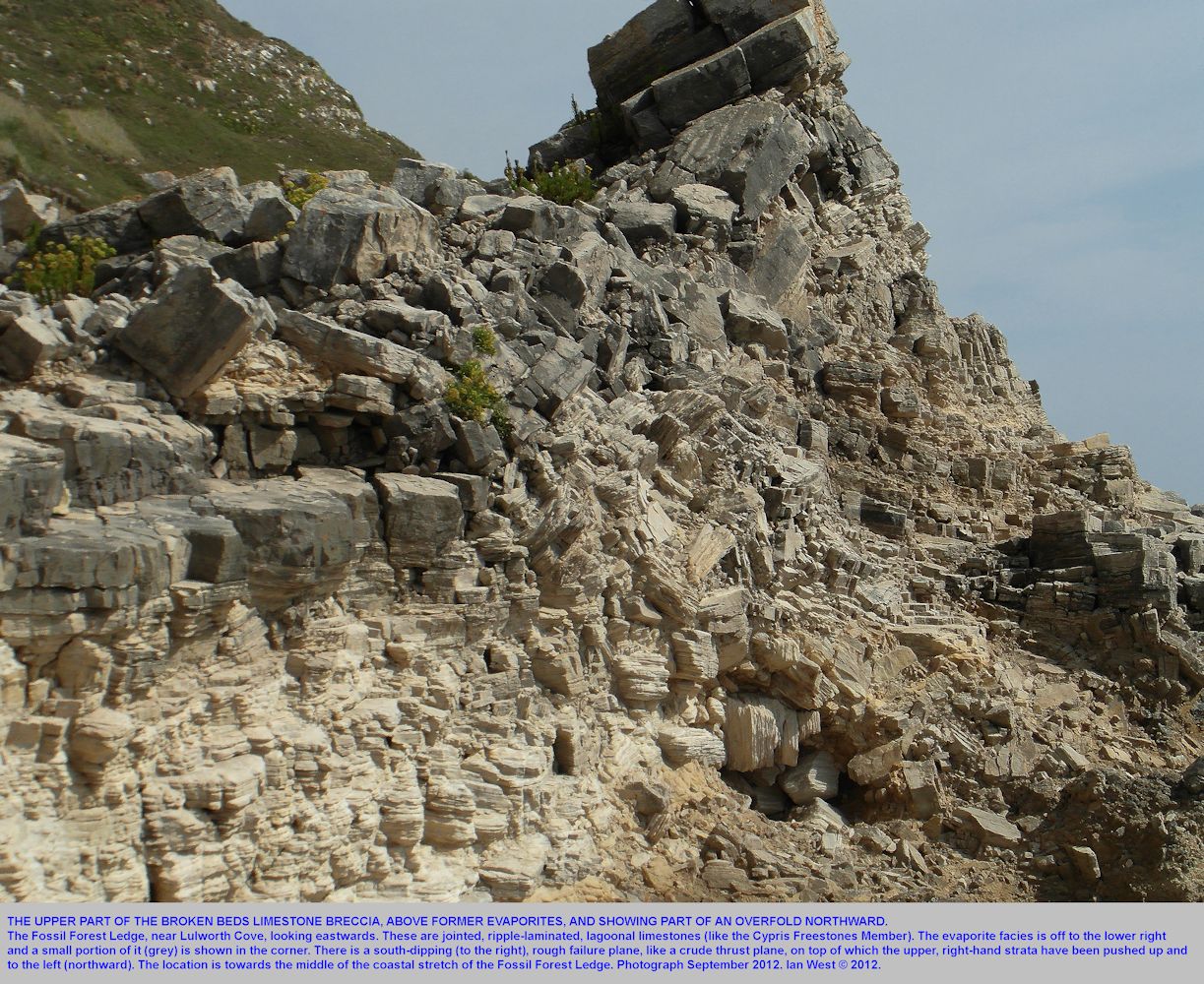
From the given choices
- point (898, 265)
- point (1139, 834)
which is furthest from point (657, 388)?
point (898, 265)

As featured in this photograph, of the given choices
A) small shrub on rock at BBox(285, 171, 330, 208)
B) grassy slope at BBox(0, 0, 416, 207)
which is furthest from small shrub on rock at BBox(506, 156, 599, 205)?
grassy slope at BBox(0, 0, 416, 207)

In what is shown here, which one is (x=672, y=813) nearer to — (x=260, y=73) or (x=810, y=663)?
(x=810, y=663)

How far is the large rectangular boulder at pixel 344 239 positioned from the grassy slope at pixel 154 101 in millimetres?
14475

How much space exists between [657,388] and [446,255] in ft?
9.81

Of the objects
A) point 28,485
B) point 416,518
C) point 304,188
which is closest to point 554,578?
point 416,518

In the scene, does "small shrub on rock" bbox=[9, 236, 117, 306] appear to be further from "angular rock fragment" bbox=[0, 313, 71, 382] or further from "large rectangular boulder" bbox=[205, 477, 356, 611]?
"large rectangular boulder" bbox=[205, 477, 356, 611]

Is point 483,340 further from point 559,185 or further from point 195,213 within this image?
point 559,185

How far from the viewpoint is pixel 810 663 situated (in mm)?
13531

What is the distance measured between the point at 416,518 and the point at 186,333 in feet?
8.05

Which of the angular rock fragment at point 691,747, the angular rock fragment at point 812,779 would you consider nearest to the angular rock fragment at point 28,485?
the angular rock fragment at point 691,747

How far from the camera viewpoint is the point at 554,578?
11.4 meters

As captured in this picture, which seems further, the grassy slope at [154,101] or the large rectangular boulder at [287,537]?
the grassy slope at [154,101]

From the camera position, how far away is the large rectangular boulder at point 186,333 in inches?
389

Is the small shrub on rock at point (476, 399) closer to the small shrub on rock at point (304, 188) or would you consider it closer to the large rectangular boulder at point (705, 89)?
the small shrub on rock at point (304, 188)
